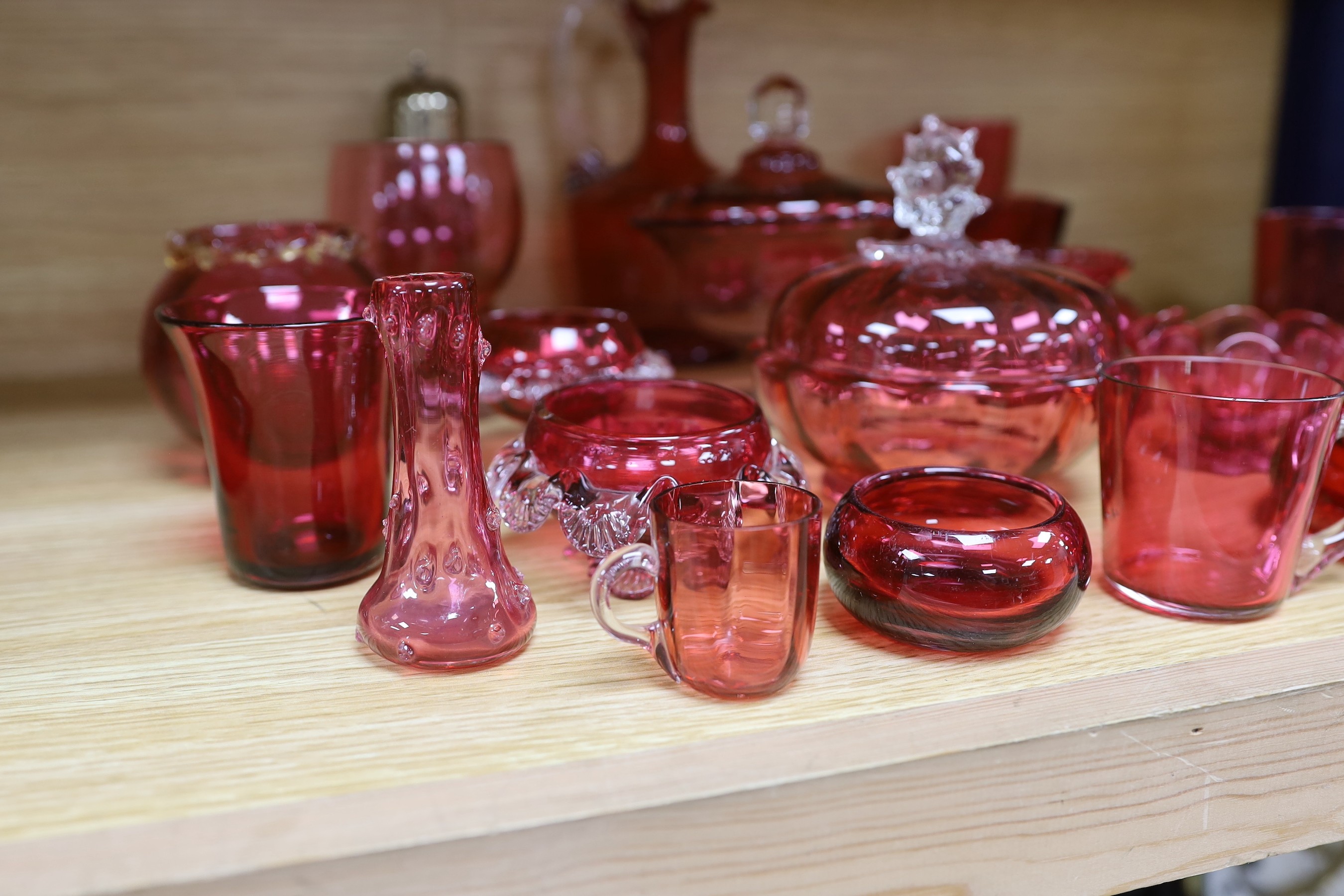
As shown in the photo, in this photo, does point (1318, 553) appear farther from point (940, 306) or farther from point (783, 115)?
point (783, 115)

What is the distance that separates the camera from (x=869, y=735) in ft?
1.15

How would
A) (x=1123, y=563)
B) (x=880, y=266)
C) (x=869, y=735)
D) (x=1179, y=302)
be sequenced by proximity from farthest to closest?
(x=1179, y=302), (x=880, y=266), (x=1123, y=563), (x=869, y=735)

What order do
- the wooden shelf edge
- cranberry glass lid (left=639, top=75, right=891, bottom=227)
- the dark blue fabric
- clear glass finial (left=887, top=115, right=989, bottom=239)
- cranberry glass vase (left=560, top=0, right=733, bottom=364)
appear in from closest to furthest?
the wooden shelf edge, clear glass finial (left=887, top=115, right=989, bottom=239), cranberry glass lid (left=639, top=75, right=891, bottom=227), cranberry glass vase (left=560, top=0, right=733, bottom=364), the dark blue fabric

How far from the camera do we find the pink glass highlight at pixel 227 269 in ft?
1.93

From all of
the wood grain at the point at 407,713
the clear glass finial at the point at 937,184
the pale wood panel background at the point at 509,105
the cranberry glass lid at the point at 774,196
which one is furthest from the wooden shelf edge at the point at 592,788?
the pale wood panel background at the point at 509,105

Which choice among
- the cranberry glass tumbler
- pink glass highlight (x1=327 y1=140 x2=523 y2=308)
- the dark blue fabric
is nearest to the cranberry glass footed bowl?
the cranberry glass tumbler

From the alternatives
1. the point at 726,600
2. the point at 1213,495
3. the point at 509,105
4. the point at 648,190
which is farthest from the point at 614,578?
the point at 509,105

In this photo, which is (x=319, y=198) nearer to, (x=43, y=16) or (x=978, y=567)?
(x=43, y=16)

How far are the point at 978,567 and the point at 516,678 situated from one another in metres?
0.17

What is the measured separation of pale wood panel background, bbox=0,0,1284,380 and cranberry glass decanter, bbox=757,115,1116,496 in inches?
15.0

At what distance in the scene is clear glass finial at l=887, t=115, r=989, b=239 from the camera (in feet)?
1.90

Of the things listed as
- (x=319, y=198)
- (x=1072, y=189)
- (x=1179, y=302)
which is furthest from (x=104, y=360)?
(x=1179, y=302)

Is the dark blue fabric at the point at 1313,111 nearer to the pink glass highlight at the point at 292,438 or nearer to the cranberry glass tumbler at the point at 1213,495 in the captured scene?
the cranberry glass tumbler at the point at 1213,495

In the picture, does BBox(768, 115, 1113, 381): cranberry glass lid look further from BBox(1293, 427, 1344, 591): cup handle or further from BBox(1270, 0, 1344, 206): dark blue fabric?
BBox(1270, 0, 1344, 206): dark blue fabric
